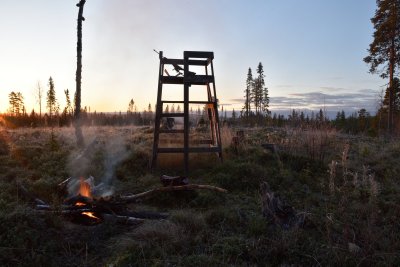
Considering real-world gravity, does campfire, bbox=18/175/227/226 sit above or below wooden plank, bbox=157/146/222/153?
below

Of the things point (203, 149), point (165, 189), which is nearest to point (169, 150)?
point (203, 149)

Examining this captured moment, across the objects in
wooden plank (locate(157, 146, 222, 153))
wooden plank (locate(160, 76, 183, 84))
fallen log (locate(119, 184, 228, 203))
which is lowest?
fallen log (locate(119, 184, 228, 203))

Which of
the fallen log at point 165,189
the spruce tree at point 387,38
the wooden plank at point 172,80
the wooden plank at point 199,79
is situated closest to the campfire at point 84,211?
the fallen log at point 165,189

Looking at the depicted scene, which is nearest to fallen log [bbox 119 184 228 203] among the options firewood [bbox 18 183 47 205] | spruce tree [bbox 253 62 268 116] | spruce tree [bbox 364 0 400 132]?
firewood [bbox 18 183 47 205]

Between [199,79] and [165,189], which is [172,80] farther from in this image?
[165,189]

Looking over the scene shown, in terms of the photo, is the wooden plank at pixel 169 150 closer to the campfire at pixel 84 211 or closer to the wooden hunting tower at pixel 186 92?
the wooden hunting tower at pixel 186 92

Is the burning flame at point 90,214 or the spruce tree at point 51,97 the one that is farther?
the spruce tree at point 51,97

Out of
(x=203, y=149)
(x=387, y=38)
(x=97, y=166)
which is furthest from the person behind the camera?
(x=387, y=38)

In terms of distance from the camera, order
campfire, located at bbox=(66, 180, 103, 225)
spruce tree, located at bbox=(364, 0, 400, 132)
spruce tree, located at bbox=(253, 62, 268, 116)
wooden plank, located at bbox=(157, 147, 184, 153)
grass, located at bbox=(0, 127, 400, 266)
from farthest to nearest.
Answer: spruce tree, located at bbox=(253, 62, 268, 116), spruce tree, located at bbox=(364, 0, 400, 132), wooden plank, located at bbox=(157, 147, 184, 153), campfire, located at bbox=(66, 180, 103, 225), grass, located at bbox=(0, 127, 400, 266)

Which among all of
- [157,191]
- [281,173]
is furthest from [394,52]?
[157,191]

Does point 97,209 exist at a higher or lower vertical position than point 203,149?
lower

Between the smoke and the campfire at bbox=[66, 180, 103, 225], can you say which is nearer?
the campfire at bbox=[66, 180, 103, 225]

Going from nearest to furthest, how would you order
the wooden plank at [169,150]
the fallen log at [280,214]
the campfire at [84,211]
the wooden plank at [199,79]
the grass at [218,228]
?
1. the grass at [218,228]
2. the fallen log at [280,214]
3. the campfire at [84,211]
4. the wooden plank at [169,150]
5. the wooden plank at [199,79]

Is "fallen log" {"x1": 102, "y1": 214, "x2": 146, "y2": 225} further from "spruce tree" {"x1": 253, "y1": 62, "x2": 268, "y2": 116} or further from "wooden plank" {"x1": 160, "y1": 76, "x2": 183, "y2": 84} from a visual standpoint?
"spruce tree" {"x1": 253, "y1": 62, "x2": 268, "y2": 116}
